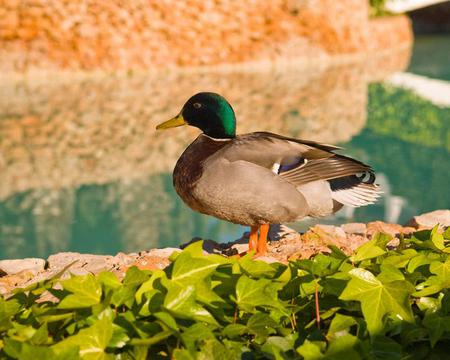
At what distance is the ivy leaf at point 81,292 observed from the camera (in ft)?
5.94

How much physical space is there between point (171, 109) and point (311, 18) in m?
7.32

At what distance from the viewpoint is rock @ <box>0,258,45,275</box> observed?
3.61 m

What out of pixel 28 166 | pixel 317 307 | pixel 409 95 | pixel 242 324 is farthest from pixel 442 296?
pixel 409 95

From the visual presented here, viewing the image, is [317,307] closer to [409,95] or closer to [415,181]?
[415,181]

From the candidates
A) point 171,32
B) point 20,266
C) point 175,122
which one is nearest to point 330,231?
point 175,122

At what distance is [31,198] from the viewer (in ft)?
21.9

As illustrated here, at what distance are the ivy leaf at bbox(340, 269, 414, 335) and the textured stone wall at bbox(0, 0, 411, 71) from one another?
41.6 ft

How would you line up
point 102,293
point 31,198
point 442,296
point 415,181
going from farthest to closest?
point 415,181
point 31,198
point 442,296
point 102,293

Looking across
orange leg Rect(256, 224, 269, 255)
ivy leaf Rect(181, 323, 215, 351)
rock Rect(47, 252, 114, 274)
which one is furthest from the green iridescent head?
ivy leaf Rect(181, 323, 215, 351)

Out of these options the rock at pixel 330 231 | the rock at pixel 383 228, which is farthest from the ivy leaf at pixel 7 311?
the rock at pixel 383 228

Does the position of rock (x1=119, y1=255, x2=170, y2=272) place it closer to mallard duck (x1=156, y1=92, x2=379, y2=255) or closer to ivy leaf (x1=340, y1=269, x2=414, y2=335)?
mallard duck (x1=156, y1=92, x2=379, y2=255)

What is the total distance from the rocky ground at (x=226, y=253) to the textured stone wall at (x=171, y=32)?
1060cm

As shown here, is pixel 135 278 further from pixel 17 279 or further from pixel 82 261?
pixel 82 261

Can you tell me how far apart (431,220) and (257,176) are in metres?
1.46
